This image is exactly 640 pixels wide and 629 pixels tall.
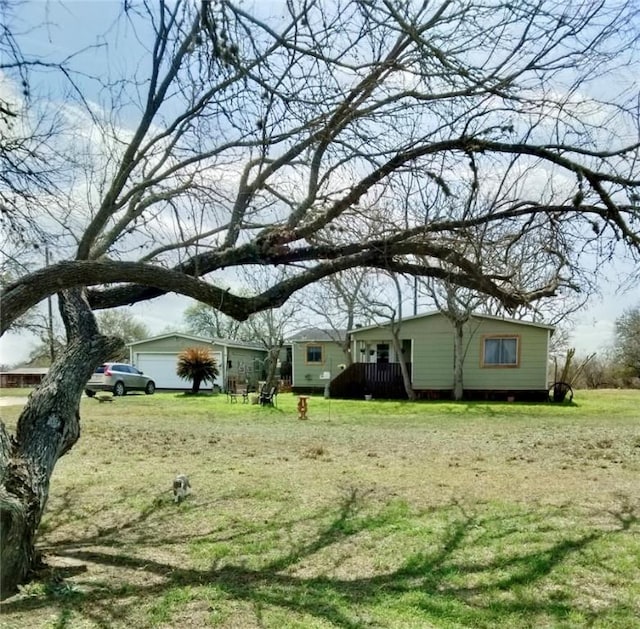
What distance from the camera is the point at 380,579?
11.8ft

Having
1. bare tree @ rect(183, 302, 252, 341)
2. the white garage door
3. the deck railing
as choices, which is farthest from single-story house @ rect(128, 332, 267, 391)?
bare tree @ rect(183, 302, 252, 341)

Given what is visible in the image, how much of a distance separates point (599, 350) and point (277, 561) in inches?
1136

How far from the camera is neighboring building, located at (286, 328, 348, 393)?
23.5 m

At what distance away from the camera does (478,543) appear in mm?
4242

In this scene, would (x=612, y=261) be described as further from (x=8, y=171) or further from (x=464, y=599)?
(x=8, y=171)

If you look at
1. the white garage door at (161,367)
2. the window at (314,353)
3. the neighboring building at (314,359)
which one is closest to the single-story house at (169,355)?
the white garage door at (161,367)

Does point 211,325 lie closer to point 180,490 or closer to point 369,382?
point 369,382

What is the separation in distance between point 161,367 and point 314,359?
7626mm

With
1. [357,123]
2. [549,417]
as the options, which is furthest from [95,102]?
[549,417]

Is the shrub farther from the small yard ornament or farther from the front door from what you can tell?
the small yard ornament

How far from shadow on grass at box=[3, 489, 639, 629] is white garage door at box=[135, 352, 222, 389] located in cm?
2147

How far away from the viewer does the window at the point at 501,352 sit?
17797 mm

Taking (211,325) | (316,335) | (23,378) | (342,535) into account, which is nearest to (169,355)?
(316,335)

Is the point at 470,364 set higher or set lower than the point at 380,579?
higher
